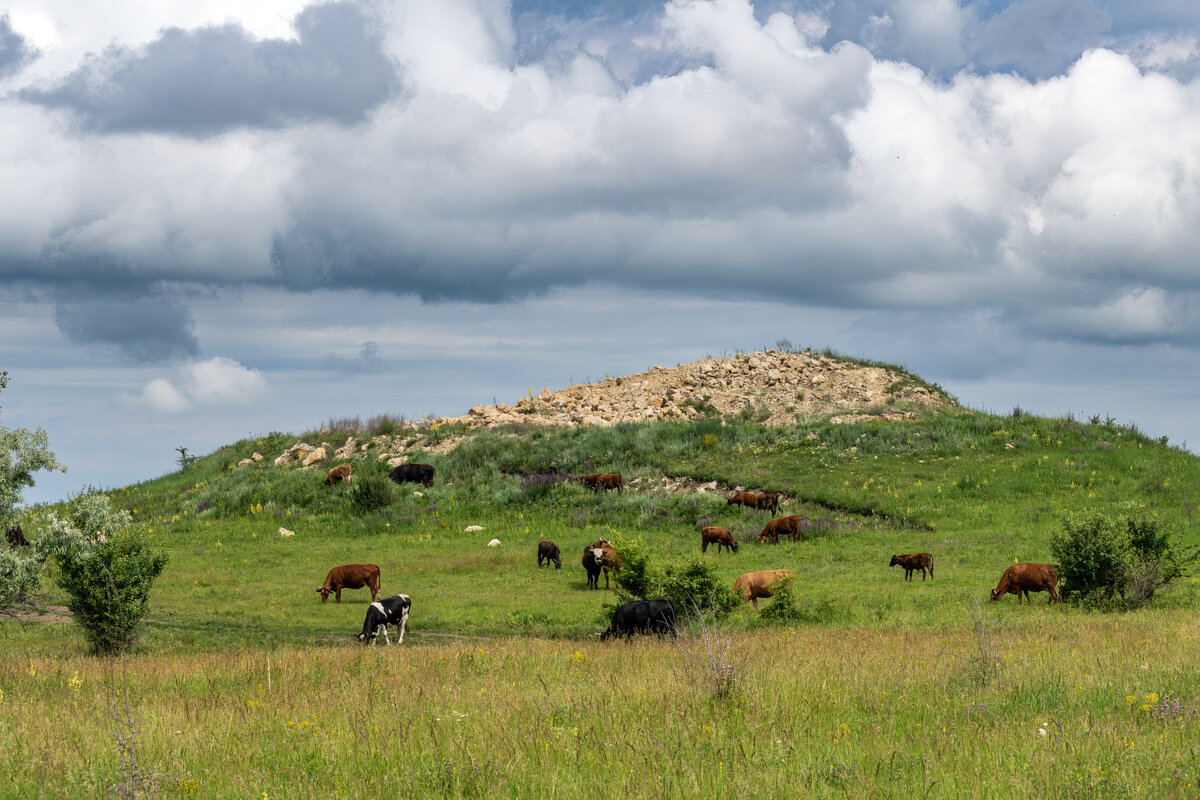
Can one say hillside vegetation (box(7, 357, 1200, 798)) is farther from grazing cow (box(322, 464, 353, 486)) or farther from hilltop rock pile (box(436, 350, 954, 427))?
hilltop rock pile (box(436, 350, 954, 427))

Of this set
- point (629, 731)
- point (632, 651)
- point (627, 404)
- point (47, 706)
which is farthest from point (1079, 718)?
point (627, 404)

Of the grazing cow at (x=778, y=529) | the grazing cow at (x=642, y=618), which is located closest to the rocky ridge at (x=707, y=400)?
the grazing cow at (x=778, y=529)

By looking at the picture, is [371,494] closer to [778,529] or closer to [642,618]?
[778,529]

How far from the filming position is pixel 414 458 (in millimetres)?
52375

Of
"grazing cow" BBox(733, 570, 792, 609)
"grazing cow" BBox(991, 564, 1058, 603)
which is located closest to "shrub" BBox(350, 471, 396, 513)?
"grazing cow" BBox(733, 570, 792, 609)

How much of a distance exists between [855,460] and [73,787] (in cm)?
4048

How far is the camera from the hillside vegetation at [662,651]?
734 cm

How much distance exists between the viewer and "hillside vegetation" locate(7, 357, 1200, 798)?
24.1 feet

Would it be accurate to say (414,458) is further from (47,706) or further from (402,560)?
(47,706)

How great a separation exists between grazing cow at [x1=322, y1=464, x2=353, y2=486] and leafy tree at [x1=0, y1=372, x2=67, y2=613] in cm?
2911

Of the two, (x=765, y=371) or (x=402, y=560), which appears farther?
(x=765, y=371)

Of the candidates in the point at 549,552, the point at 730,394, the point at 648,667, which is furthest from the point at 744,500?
the point at 648,667

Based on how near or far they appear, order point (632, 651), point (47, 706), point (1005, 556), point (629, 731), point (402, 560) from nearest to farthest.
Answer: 1. point (629, 731)
2. point (47, 706)
3. point (632, 651)
4. point (1005, 556)
5. point (402, 560)

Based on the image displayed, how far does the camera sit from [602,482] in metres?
43.6
